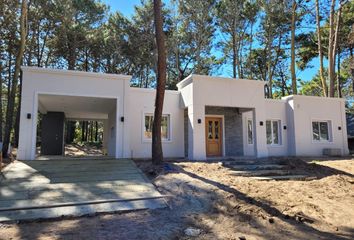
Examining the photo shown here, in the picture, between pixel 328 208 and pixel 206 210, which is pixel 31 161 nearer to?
pixel 206 210

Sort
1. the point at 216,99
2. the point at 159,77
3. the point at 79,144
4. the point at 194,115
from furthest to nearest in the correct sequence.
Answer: the point at 79,144
the point at 216,99
the point at 194,115
the point at 159,77

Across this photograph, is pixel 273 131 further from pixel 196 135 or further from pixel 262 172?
pixel 262 172

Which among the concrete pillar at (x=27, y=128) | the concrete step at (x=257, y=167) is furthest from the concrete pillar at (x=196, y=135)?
the concrete pillar at (x=27, y=128)

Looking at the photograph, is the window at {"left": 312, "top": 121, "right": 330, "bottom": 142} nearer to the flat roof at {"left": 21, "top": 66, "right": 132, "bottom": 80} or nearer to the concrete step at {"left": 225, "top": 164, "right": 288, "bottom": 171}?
the concrete step at {"left": 225, "top": 164, "right": 288, "bottom": 171}

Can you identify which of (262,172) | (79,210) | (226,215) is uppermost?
(262,172)

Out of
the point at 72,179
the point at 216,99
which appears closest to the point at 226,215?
the point at 72,179

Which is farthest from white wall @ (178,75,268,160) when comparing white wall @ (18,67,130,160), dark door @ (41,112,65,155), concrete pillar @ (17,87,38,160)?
dark door @ (41,112,65,155)

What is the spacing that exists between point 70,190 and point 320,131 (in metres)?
15.2

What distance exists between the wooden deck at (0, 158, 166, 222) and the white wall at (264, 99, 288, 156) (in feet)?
30.7

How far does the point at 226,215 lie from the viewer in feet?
20.7

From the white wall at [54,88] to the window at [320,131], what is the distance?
11.6 meters

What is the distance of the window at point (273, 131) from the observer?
16.4 metres

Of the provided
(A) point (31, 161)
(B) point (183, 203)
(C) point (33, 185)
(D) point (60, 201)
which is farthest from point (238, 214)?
(A) point (31, 161)

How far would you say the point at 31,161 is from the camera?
10.7 m
